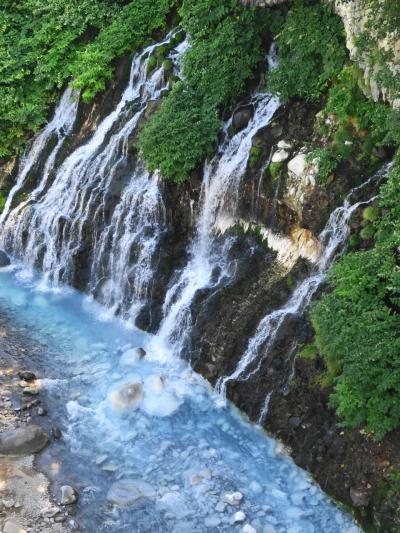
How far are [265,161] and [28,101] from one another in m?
9.59

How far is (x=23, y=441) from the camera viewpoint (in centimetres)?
991

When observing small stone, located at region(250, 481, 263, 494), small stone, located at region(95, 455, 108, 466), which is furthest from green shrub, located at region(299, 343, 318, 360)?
small stone, located at region(95, 455, 108, 466)

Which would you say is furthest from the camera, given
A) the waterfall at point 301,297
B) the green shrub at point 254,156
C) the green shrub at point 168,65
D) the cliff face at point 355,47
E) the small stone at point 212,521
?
the green shrub at point 168,65

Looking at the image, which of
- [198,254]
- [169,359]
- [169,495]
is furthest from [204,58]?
[169,495]

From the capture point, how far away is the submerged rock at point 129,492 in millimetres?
9039

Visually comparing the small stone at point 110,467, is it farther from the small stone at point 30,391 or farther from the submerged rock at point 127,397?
the small stone at point 30,391

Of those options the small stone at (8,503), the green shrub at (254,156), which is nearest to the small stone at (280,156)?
the green shrub at (254,156)

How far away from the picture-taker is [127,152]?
15320mm

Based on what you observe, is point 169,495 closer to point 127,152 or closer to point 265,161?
point 265,161

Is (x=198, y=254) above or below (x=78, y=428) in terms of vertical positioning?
above

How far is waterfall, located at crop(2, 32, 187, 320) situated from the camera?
14.1 meters

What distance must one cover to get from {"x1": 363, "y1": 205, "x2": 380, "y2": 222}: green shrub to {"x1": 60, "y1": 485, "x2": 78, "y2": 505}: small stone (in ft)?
22.3

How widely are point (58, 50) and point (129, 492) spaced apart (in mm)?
14283

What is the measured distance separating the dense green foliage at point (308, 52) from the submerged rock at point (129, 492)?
28.0ft
